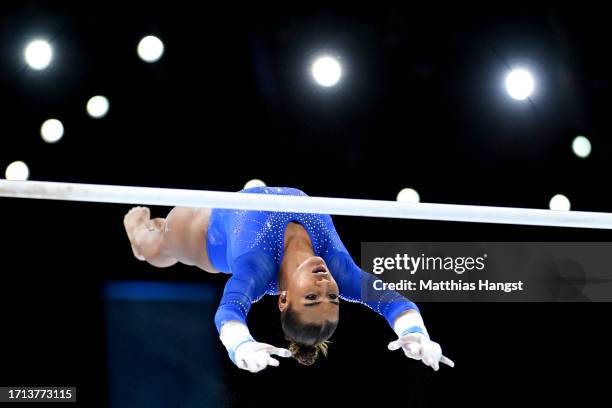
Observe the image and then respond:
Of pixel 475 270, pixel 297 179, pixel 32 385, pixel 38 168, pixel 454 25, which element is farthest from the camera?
pixel 454 25

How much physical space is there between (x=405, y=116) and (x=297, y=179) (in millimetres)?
654

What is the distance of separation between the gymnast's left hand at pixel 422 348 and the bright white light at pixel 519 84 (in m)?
1.72

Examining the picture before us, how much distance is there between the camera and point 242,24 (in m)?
3.74

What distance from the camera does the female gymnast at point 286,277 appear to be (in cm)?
257

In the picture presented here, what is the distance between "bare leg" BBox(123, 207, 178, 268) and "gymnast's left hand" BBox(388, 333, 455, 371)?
1.13 meters

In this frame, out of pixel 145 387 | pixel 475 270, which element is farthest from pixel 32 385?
pixel 475 270

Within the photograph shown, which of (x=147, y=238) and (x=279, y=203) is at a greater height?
(x=147, y=238)

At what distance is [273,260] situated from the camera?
2816 mm

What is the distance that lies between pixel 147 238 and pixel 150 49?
3.20 ft

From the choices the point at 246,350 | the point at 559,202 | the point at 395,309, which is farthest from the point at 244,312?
the point at 559,202

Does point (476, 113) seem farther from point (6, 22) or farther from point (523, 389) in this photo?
point (6, 22)

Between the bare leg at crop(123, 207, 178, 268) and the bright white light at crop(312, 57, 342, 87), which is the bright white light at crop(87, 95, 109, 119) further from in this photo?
the bright white light at crop(312, 57, 342, 87)

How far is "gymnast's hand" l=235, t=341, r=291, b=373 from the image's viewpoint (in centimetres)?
235

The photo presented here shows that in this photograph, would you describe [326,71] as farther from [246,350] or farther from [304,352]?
[246,350]
